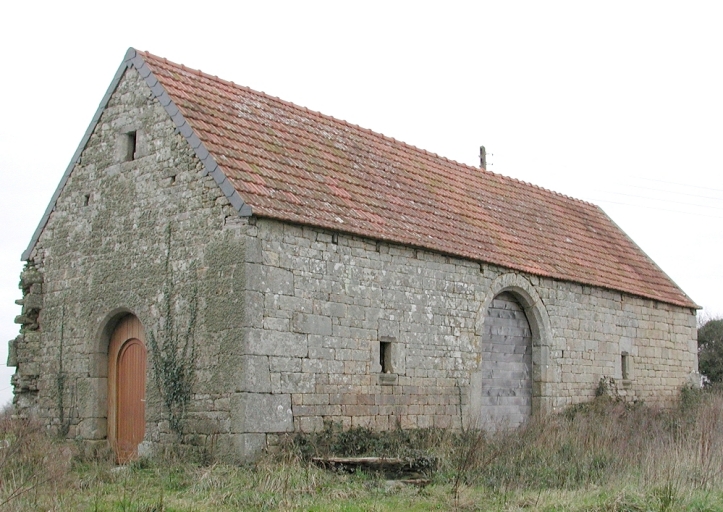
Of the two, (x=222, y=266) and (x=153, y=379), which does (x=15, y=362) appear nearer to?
(x=153, y=379)

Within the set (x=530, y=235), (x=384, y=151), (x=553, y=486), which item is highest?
(x=384, y=151)

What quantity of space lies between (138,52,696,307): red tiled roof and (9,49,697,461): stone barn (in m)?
0.05

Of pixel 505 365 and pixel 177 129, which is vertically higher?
pixel 177 129

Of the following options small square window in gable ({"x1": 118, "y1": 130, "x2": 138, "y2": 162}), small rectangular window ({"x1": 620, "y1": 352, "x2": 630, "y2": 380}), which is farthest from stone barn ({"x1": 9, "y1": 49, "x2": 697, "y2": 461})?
small rectangular window ({"x1": 620, "y1": 352, "x2": 630, "y2": 380})

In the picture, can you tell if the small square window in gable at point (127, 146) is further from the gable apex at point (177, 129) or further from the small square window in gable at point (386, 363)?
the small square window in gable at point (386, 363)

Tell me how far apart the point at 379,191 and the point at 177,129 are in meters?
3.61

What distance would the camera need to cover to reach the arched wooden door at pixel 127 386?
14070 millimetres

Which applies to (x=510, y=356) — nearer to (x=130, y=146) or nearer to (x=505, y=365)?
(x=505, y=365)

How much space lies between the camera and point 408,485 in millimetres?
11523

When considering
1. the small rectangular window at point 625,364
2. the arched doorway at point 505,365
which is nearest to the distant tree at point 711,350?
the small rectangular window at point 625,364

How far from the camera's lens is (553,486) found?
1152cm

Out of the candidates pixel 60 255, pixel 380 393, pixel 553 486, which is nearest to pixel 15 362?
pixel 60 255


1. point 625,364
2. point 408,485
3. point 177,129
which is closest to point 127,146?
point 177,129

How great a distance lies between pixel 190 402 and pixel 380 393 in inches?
113
